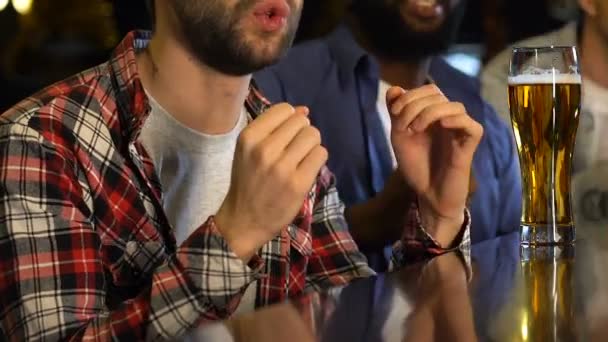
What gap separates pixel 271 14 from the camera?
1.06 m

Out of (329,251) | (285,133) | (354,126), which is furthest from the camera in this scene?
(354,126)

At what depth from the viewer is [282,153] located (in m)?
0.77

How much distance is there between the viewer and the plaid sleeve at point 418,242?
108 centimetres

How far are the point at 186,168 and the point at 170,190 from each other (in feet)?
0.10

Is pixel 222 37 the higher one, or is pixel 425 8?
pixel 425 8

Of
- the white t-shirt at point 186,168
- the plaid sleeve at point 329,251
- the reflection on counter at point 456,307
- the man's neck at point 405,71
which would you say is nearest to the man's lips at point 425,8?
the man's neck at point 405,71

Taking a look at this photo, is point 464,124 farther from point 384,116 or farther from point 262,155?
point 384,116

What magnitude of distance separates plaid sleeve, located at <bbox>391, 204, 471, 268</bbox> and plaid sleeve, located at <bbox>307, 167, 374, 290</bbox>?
52mm

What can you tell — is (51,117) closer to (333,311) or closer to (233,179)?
(233,179)

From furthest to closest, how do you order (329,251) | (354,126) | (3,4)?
1. (3,4)
2. (354,126)
3. (329,251)

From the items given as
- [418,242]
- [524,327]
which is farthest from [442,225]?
[524,327]

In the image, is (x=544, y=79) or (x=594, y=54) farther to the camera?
(x=594, y=54)

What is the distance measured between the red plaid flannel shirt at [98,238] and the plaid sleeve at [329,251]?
0.10m

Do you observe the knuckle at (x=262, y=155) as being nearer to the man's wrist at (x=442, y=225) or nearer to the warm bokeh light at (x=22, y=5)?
the man's wrist at (x=442, y=225)
